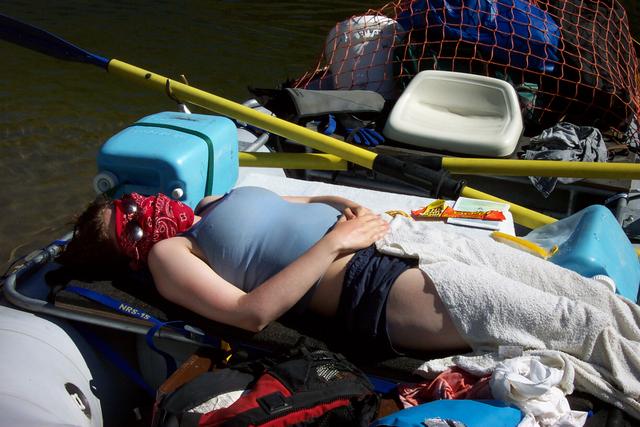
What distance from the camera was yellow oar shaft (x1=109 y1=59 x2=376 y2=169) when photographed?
10.5 ft

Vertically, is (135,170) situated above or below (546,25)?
below

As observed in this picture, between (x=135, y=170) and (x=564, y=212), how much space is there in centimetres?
215

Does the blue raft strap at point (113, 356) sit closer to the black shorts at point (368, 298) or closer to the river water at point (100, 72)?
the black shorts at point (368, 298)

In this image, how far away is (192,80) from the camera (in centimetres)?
705

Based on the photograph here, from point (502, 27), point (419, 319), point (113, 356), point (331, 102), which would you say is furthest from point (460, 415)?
point (502, 27)

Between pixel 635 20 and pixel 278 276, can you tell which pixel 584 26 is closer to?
pixel 278 276

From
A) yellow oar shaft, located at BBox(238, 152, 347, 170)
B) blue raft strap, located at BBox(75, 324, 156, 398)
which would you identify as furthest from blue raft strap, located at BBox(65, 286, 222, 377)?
yellow oar shaft, located at BBox(238, 152, 347, 170)

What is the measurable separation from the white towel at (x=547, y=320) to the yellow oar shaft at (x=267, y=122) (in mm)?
1112

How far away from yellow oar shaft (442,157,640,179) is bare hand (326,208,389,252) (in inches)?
33.9

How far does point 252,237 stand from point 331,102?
6.87 feet

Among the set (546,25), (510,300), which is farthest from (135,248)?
(546,25)

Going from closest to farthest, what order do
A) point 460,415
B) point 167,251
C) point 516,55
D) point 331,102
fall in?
point 460,415
point 167,251
point 331,102
point 516,55

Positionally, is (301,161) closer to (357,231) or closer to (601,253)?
(357,231)

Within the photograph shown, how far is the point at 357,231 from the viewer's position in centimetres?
224
